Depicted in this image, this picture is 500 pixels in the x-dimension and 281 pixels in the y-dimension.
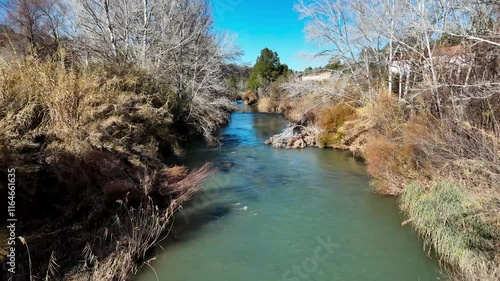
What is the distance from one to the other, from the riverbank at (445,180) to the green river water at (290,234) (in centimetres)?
52

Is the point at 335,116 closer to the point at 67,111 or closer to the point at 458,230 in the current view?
the point at 458,230

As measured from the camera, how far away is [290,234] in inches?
271

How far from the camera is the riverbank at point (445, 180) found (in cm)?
500

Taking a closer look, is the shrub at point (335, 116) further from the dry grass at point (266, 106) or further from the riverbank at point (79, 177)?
the dry grass at point (266, 106)

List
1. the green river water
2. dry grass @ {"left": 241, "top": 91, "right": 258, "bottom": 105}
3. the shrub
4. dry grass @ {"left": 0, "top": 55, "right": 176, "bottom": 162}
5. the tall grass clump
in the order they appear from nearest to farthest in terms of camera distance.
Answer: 1. the tall grass clump
2. the green river water
3. dry grass @ {"left": 0, "top": 55, "right": 176, "bottom": 162}
4. the shrub
5. dry grass @ {"left": 241, "top": 91, "right": 258, "bottom": 105}

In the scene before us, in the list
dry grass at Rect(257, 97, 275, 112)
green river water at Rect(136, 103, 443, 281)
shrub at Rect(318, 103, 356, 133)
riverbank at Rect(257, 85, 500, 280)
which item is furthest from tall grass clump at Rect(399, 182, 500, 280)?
dry grass at Rect(257, 97, 275, 112)

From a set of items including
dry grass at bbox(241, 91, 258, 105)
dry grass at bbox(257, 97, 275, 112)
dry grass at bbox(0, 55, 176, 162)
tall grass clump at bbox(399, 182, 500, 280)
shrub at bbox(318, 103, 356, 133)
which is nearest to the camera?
tall grass clump at bbox(399, 182, 500, 280)

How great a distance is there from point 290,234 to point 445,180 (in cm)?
331

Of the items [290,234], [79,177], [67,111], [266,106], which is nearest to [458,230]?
[290,234]

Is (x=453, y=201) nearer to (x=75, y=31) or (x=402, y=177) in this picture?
(x=402, y=177)

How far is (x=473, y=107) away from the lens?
7.28 metres
